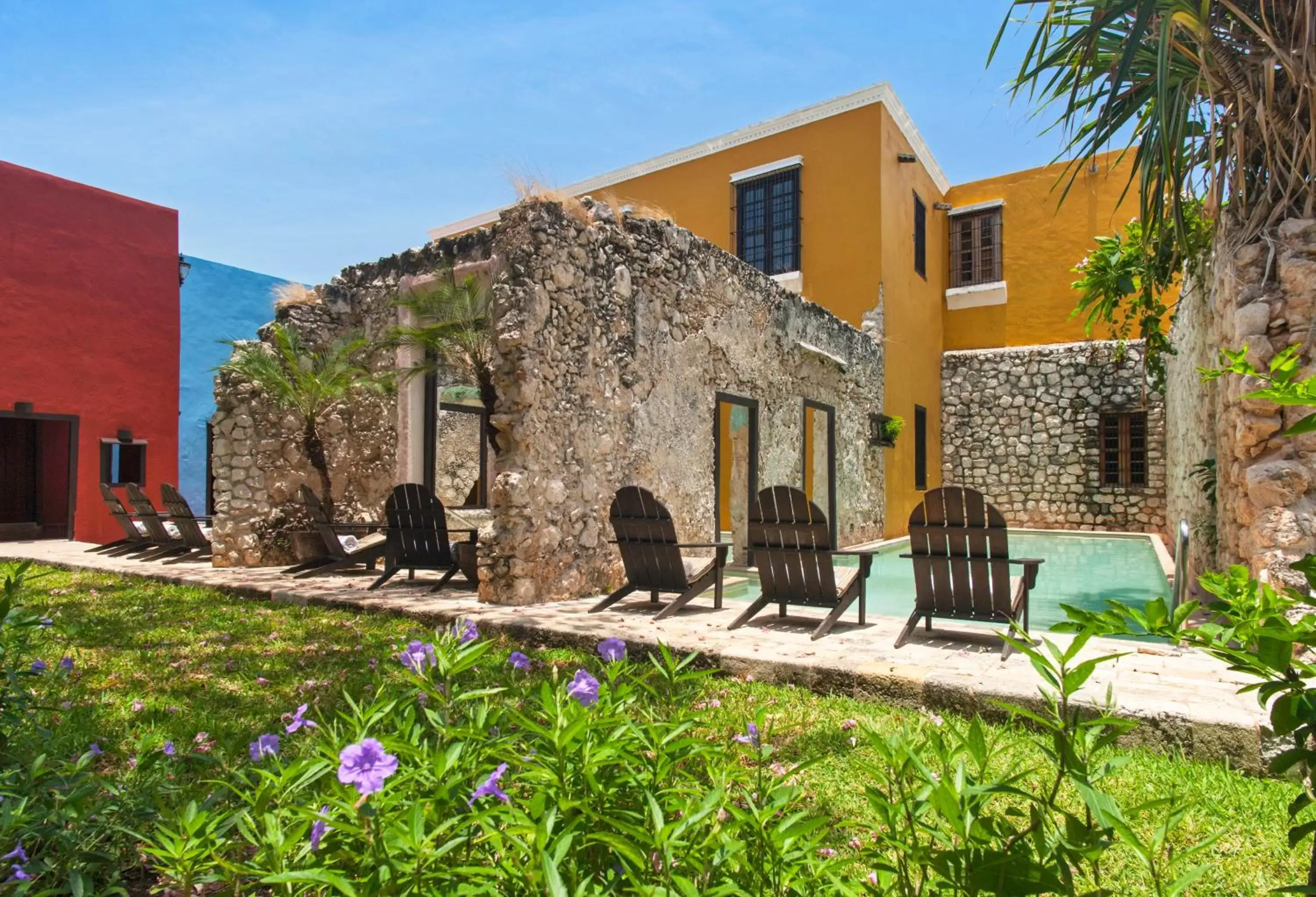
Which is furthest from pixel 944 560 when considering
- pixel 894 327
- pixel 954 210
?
pixel 954 210

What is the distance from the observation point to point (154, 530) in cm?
927

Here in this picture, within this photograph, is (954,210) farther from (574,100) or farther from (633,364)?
(633,364)

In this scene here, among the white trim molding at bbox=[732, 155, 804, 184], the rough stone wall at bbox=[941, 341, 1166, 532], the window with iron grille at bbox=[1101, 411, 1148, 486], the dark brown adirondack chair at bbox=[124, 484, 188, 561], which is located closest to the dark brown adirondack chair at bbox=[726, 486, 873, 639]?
the dark brown adirondack chair at bbox=[124, 484, 188, 561]

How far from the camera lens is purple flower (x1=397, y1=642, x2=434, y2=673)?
134cm

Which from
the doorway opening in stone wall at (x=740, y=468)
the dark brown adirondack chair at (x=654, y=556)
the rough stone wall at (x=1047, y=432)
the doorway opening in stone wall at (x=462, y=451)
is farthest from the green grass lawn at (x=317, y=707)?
the rough stone wall at (x=1047, y=432)

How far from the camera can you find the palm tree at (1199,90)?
399cm

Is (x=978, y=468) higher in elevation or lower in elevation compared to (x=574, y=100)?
lower

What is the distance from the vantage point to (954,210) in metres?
15.2

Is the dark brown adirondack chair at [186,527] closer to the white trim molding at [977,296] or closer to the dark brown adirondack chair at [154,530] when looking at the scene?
the dark brown adirondack chair at [154,530]

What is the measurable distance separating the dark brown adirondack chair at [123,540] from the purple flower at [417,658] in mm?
10200

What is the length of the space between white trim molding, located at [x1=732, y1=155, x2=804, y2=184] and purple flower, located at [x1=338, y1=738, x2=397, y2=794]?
44.0 ft

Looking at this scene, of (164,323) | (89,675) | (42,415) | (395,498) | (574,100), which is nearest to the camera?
(89,675)

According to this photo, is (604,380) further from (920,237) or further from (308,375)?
(920,237)

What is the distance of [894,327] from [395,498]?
9.50m
